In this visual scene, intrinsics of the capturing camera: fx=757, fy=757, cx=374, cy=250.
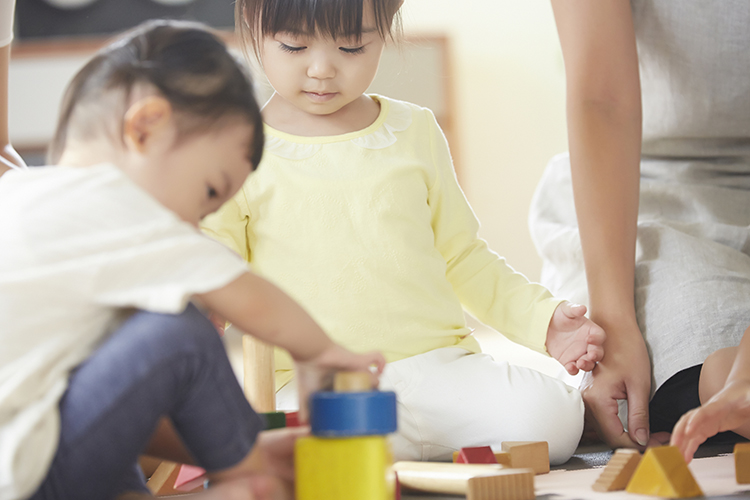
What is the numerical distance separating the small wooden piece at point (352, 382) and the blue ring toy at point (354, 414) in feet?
0.07

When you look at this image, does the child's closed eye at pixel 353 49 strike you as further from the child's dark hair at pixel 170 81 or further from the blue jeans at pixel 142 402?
the blue jeans at pixel 142 402

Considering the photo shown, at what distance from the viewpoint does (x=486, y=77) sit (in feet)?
12.4

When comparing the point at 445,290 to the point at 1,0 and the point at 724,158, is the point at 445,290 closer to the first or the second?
the point at 724,158

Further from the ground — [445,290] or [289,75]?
[289,75]

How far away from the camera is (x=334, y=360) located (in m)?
0.61

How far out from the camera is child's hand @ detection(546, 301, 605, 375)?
99cm

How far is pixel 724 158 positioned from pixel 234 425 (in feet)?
3.02

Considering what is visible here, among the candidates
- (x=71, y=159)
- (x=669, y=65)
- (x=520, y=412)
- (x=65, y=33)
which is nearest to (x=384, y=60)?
(x=65, y=33)

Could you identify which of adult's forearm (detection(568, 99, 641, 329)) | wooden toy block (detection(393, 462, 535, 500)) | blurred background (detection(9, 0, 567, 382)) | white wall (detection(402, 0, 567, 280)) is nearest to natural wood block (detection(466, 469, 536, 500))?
wooden toy block (detection(393, 462, 535, 500))

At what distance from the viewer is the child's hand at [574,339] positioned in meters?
0.99

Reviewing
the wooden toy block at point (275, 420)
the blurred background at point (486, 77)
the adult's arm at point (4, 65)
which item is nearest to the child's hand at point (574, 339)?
the wooden toy block at point (275, 420)

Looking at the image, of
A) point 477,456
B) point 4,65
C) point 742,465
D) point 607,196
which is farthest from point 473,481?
point 4,65

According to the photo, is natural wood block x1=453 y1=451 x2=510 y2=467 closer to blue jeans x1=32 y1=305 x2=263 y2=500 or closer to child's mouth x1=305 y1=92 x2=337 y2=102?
blue jeans x1=32 y1=305 x2=263 y2=500

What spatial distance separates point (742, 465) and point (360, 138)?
2.11 feet
